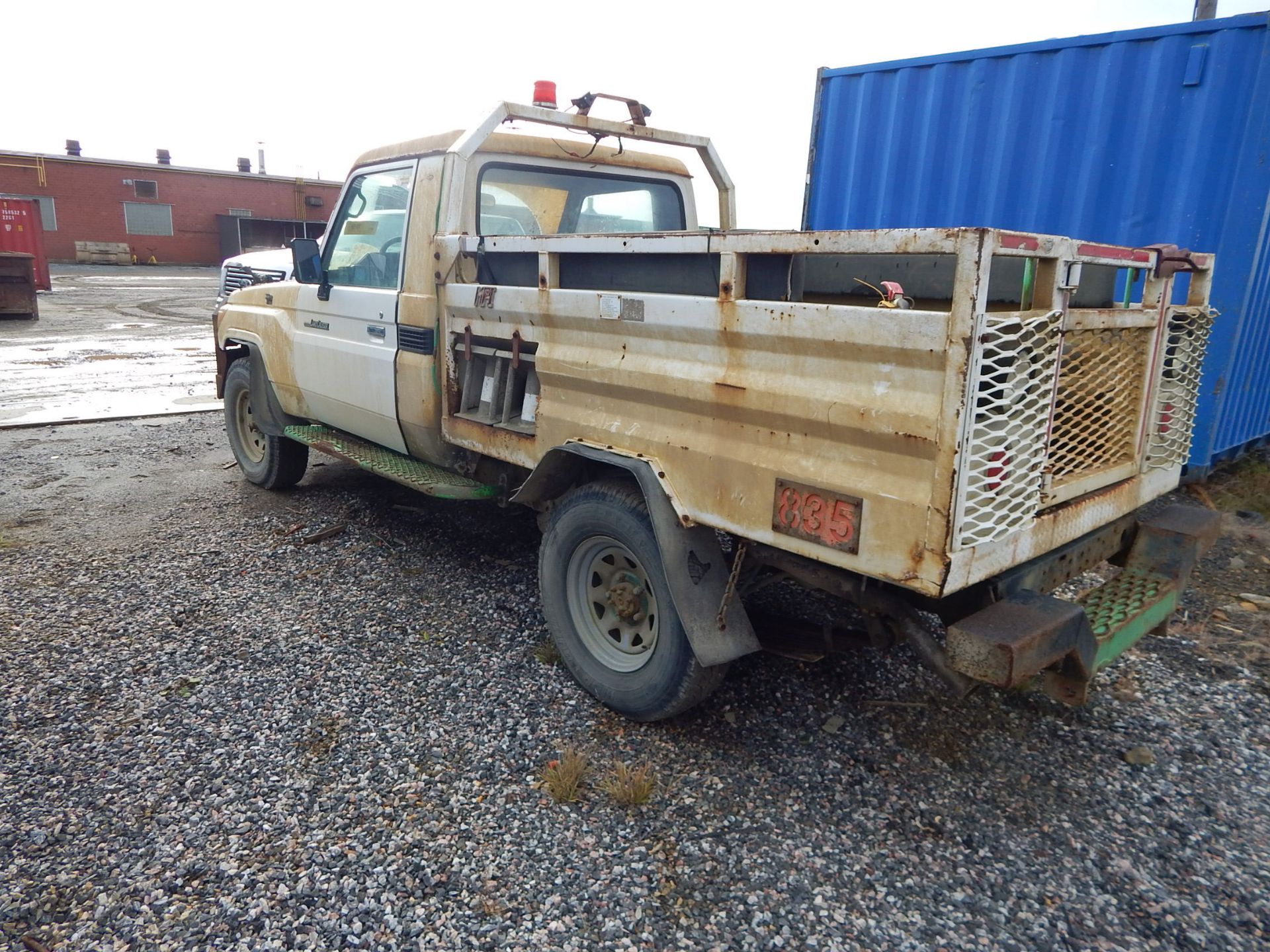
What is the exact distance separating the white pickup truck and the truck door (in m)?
0.05

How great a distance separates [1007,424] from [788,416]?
1.93 ft

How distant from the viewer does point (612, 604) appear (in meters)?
3.28

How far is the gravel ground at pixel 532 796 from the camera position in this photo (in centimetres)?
232

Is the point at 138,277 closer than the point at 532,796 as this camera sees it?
No

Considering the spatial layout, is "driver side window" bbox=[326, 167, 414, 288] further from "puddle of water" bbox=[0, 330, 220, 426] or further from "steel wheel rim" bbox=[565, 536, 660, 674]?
"puddle of water" bbox=[0, 330, 220, 426]

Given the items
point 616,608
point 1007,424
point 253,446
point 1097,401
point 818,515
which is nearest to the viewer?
point 1007,424

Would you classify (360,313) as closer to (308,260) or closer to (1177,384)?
(308,260)

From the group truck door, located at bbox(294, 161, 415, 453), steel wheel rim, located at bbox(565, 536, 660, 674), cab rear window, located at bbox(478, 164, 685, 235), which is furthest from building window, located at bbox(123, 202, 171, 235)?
steel wheel rim, located at bbox(565, 536, 660, 674)

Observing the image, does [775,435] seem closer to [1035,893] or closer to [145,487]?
[1035,893]

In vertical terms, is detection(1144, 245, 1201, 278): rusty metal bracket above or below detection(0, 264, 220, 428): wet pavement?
above

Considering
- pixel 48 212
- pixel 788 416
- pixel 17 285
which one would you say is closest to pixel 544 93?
pixel 788 416

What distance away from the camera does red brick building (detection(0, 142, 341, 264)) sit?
32688 millimetres

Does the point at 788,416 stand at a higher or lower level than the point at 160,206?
lower

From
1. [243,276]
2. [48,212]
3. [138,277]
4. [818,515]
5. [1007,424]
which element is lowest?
[138,277]
